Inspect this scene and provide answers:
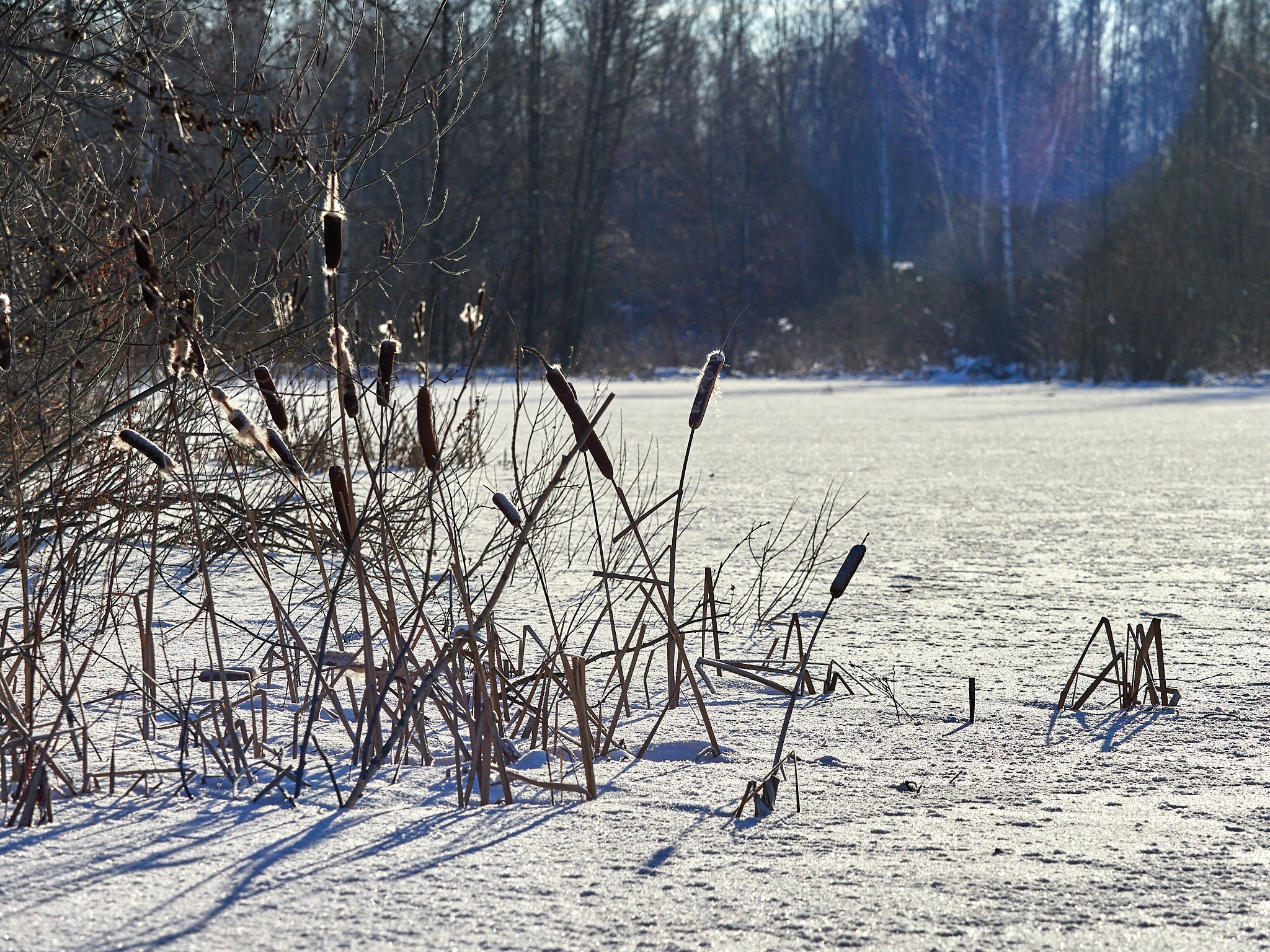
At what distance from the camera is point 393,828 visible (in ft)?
5.53

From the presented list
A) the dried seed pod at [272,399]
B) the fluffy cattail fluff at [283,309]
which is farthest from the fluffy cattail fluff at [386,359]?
the fluffy cattail fluff at [283,309]

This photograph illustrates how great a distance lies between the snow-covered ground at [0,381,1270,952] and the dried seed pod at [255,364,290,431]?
0.51 metres

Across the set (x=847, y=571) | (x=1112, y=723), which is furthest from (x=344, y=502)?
(x=1112, y=723)

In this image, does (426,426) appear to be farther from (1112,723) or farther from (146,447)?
(1112,723)

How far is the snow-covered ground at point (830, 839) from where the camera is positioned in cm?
140

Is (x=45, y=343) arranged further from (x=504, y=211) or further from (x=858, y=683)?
(x=504, y=211)

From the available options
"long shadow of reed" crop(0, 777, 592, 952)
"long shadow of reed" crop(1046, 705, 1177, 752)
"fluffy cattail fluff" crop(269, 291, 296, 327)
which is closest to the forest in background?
"fluffy cattail fluff" crop(269, 291, 296, 327)

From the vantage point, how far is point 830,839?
171 centimetres

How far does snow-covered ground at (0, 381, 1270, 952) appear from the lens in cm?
140

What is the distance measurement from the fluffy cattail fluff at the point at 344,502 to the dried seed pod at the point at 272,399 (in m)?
0.11

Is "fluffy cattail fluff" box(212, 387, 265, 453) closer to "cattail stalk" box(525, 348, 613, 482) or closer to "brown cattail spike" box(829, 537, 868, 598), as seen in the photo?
"cattail stalk" box(525, 348, 613, 482)

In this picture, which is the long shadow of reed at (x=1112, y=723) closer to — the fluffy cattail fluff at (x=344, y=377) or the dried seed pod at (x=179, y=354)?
the fluffy cattail fluff at (x=344, y=377)

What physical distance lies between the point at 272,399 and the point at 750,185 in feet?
97.2

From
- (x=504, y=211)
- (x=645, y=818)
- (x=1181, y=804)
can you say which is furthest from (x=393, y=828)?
(x=504, y=211)
